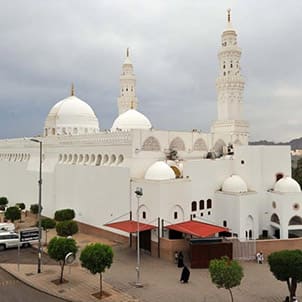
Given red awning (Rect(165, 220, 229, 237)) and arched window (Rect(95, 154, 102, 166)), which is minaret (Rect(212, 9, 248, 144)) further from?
red awning (Rect(165, 220, 229, 237))

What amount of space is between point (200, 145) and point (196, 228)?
10779 mm

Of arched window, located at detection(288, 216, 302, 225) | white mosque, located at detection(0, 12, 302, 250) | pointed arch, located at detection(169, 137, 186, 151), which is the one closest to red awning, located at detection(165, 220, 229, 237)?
white mosque, located at detection(0, 12, 302, 250)

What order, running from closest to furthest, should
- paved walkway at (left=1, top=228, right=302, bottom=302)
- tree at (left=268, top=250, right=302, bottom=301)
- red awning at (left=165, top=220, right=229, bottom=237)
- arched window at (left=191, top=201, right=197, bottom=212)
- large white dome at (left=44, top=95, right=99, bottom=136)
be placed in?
tree at (left=268, top=250, right=302, bottom=301) → paved walkway at (left=1, top=228, right=302, bottom=302) → red awning at (left=165, top=220, right=229, bottom=237) → arched window at (left=191, top=201, right=197, bottom=212) → large white dome at (left=44, top=95, right=99, bottom=136)

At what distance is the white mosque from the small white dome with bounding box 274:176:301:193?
0.07 m

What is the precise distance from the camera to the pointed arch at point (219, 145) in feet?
107

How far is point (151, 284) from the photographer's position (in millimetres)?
17391

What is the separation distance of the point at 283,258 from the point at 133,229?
10197 millimetres

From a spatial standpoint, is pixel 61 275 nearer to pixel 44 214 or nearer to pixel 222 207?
pixel 222 207

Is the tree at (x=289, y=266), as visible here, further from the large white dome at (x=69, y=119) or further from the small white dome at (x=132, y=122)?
the large white dome at (x=69, y=119)

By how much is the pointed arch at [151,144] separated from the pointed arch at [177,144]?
173 cm

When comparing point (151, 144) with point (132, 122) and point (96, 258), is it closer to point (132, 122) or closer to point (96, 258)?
point (132, 122)

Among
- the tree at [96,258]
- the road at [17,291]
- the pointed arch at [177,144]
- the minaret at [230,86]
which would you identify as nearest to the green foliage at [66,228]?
the road at [17,291]

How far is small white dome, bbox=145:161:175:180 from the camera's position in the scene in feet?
77.9

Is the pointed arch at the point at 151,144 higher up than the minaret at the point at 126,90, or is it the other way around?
the minaret at the point at 126,90
